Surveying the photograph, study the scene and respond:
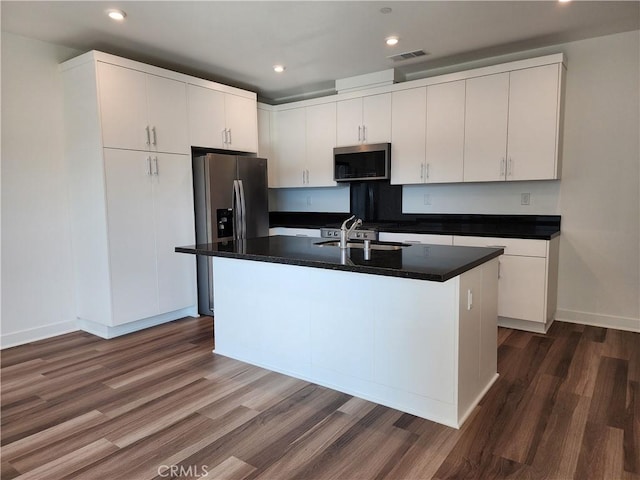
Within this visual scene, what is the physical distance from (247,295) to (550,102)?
115 inches

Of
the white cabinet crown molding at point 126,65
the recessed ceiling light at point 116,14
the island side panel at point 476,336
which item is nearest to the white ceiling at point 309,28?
the recessed ceiling light at point 116,14

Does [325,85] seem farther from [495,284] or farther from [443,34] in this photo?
Result: [495,284]

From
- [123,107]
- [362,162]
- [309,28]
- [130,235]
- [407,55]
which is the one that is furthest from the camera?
[362,162]

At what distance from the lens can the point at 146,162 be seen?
3639 millimetres

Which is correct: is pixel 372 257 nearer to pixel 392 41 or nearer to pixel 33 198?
pixel 392 41

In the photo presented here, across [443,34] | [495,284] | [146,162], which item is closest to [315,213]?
[146,162]

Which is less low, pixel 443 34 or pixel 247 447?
pixel 443 34

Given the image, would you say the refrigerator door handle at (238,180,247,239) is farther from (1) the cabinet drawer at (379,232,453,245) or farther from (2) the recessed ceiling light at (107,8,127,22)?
(2) the recessed ceiling light at (107,8,127,22)

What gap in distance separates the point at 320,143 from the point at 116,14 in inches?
96.2

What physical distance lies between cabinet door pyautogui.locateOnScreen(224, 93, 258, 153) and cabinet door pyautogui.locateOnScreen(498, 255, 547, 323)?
2.83 metres

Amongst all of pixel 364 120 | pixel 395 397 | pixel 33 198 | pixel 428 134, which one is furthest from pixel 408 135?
pixel 33 198

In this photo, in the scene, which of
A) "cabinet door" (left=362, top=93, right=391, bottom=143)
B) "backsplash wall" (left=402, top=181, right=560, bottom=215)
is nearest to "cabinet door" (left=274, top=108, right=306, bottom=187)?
"cabinet door" (left=362, top=93, right=391, bottom=143)

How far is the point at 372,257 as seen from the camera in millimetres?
2260

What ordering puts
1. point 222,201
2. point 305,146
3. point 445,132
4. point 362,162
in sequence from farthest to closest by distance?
point 305,146 < point 362,162 < point 222,201 < point 445,132
